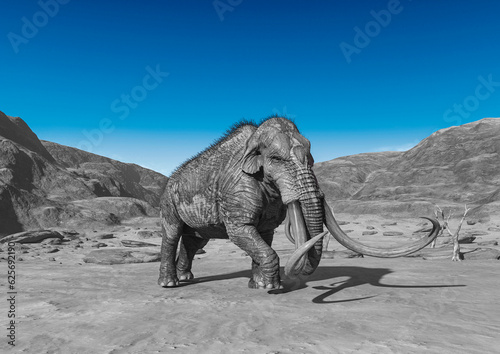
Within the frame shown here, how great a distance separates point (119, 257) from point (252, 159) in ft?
23.0

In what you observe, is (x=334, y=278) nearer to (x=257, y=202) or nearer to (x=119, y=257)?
(x=257, y=202)

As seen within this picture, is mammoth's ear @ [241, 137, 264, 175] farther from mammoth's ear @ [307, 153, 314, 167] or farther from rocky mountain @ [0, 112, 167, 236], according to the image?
rocky mountain @ [0, 112, 167, 236]

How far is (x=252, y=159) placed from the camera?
6.10 meters

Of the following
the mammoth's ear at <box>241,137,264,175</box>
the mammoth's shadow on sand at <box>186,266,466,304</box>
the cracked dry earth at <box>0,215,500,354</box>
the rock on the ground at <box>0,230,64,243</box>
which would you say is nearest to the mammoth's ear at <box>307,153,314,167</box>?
the mammoth's ear at <box>241,137,264,175</box>

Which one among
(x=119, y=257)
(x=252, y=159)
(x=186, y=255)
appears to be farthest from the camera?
(x=119, y=257)

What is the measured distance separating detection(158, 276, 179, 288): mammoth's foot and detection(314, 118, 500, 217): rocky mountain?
35.1m

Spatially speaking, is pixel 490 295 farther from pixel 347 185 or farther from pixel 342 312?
pixel 347 185

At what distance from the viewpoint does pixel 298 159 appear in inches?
221

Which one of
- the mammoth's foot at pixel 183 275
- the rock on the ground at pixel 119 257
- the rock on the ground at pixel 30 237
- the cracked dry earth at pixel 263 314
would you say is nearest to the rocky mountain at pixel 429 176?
the rock on the ground at pixel 30 237

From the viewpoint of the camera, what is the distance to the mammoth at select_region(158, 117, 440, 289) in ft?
17.5

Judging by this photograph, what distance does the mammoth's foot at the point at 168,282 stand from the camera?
705 cm

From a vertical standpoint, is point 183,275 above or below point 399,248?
below

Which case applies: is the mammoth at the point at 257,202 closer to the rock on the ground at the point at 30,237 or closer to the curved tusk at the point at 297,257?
the curved tusk at the point at 297,257

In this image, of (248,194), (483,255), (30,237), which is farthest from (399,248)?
(30,237)
